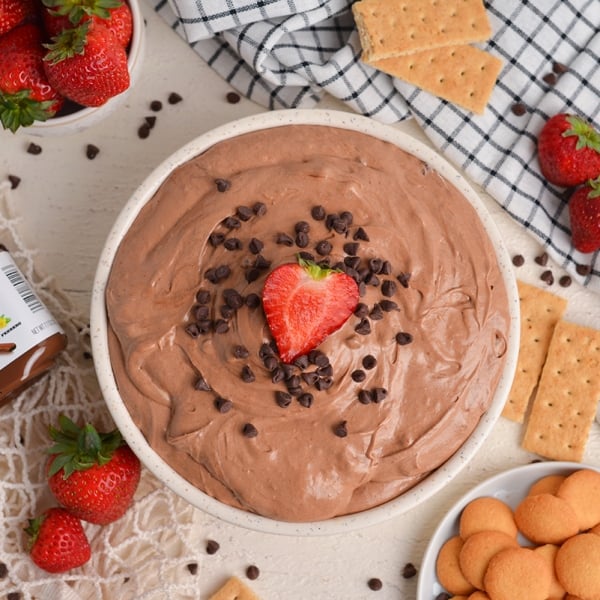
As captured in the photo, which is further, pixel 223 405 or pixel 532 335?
pixel 532 335

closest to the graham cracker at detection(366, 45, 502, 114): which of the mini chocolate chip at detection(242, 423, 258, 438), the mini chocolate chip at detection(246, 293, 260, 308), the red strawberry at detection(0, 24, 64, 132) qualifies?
the mini chocolate chip at detection(246, 293, 260, 308)

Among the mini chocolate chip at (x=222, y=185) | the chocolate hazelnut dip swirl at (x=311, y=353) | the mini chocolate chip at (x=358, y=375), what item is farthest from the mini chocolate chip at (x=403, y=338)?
the mini chocolate chip at (x=222, y=185)

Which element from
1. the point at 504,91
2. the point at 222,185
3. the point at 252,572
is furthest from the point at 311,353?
the point at 504,91

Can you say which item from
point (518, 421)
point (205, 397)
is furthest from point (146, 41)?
point (518, 421)

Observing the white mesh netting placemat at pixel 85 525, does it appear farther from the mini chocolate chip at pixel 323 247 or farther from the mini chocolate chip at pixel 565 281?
the mini chocolate chip at pixel 565 281

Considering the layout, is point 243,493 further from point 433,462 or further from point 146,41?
point 146,41

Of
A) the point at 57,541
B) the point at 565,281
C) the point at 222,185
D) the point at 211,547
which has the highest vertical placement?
the point at 222,185

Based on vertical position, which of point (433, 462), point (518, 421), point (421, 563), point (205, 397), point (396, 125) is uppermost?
point (396, 125)

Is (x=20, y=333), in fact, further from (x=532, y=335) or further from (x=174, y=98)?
(x=532, y=335)
